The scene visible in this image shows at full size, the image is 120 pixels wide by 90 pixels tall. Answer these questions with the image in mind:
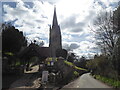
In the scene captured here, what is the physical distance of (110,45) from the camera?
98.0ft

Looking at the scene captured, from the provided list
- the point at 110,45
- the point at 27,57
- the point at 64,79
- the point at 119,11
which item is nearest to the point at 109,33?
the point at 110,45

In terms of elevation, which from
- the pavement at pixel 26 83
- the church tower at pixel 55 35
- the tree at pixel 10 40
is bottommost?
the pavement at pixel 26 83

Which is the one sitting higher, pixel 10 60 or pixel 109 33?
pixel 109 33

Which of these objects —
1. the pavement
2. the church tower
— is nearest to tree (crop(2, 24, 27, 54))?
the pavement

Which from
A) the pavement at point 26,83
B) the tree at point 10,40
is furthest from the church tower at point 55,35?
the pavement at point 26,83

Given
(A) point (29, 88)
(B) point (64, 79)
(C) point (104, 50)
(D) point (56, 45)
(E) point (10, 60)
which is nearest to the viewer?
(A) point (29, 88)

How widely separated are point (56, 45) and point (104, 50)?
161ft

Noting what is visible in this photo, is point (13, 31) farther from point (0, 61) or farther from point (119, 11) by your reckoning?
point (119, 11)

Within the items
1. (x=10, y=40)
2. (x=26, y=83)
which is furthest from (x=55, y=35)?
(x=26, y=83)

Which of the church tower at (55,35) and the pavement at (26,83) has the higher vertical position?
the church tower at (55,35)

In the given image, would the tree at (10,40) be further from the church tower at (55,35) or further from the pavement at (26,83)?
the church tower at (55,35)

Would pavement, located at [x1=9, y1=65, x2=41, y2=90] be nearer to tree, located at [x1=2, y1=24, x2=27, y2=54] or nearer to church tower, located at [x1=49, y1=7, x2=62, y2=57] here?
tree, located at [x1=2, y1=24, x2=27, y2=54]

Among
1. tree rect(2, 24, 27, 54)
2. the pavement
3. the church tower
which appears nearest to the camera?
the pavement

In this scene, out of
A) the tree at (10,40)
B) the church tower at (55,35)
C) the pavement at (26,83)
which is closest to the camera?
the pavement at (26,83)
